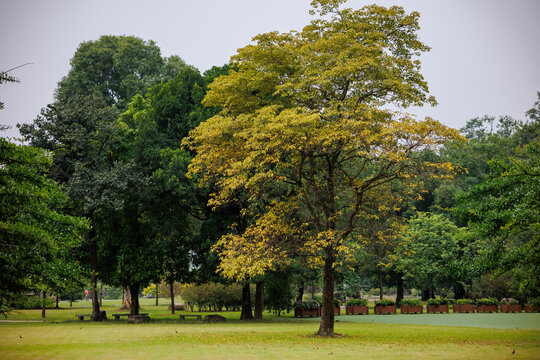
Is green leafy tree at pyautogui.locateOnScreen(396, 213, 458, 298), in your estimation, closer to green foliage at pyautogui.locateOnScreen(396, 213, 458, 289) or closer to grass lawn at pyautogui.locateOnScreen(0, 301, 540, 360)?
green foliage at pyautogui.locateOnScreen(396, 213, 458, 289)

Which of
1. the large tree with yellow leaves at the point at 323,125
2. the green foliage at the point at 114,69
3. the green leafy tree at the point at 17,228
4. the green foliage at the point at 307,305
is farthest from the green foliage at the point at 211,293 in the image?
the green leafy tree at the point at 17,228

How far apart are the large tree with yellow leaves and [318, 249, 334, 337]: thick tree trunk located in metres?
0.05

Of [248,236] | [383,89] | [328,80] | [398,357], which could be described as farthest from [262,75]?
[398,357]

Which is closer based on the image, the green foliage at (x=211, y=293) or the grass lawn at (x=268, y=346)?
the grass lawn at (x=268, y=346)

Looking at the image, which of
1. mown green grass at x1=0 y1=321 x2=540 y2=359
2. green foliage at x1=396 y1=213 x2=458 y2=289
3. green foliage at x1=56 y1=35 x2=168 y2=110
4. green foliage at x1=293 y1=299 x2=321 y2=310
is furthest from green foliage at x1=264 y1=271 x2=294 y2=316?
green foliage at x1=56 y1=35 x2=168 y2=110

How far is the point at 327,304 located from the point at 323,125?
7485mm

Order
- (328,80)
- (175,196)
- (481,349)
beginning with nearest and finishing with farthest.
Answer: (481,349) < (328,80) < (175,196)

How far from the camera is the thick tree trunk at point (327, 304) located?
63.2ft

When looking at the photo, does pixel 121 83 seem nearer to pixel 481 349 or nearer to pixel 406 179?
pixel 406 179

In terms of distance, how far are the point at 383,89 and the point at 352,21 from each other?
3.25 m

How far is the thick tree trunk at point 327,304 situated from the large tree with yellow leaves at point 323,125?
46mm

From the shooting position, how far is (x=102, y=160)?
30031 millimetres

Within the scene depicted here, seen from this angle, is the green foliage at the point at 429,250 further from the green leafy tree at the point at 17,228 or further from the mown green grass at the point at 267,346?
the green leafy tree at the point at 17,228

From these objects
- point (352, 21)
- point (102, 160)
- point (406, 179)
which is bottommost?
point (406, 179)
